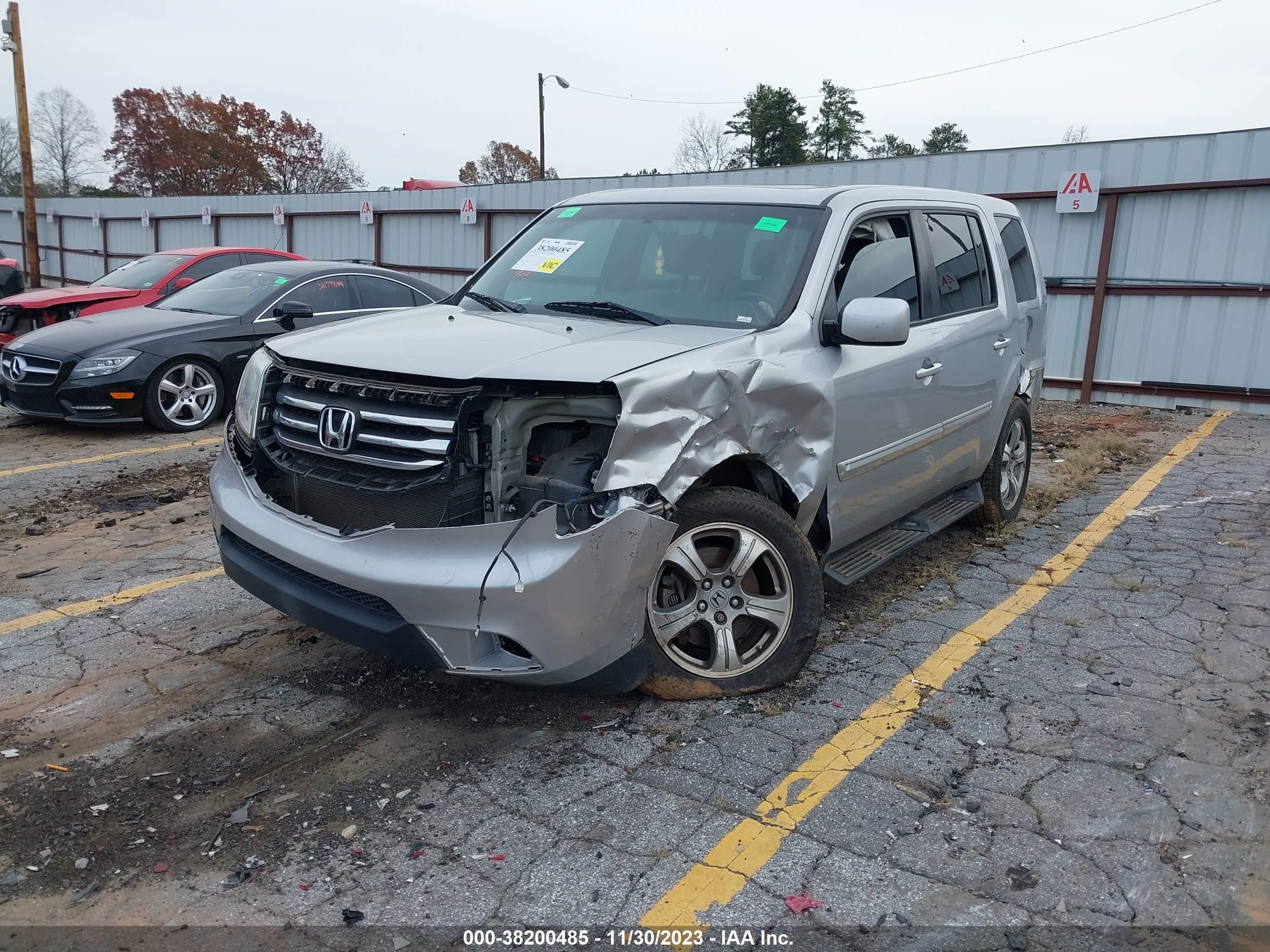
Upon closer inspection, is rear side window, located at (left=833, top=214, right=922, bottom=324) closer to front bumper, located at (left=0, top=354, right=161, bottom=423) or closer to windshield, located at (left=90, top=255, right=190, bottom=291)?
front bumper, located at (left=0, top=354, right=161, bottom=423)

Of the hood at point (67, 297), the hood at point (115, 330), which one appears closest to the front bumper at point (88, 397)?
the hood at point (115, 330)

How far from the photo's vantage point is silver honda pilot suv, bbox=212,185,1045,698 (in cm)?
305

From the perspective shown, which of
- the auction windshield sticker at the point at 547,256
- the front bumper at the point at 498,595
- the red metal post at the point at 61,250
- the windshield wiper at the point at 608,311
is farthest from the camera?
the red metal post at the point at 61,250

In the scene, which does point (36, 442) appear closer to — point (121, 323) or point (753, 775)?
point (121, 323)

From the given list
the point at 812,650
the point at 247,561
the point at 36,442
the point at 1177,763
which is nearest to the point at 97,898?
the point at 247,561

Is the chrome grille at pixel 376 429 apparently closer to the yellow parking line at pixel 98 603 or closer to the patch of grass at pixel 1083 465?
the yellow parking line at pixel 98 603

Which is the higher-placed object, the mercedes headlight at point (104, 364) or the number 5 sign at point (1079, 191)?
the number 5 sign at point (1079, 191)

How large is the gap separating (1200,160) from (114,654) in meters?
12.1

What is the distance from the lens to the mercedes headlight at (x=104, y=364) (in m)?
8.24

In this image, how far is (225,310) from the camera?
30.2 feet

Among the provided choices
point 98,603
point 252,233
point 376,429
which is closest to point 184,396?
point 98,603

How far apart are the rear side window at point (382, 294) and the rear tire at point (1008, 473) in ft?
19.4

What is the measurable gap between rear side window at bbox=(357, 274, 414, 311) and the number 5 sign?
26.5ft

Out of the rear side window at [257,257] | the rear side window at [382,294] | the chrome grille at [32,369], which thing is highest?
the rear side window at [257,257]
